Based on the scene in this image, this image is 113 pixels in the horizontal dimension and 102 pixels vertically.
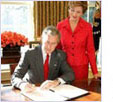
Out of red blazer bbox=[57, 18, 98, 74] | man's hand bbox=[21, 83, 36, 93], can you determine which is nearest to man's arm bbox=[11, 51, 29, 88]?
man's hand bbox=[21, 83, 36, 93]

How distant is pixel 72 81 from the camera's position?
5.92ft

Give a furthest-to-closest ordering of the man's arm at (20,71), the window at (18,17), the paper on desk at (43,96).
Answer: the window at (18,17) < the man's arm at (20,71) < the paper on desk at (43,96)

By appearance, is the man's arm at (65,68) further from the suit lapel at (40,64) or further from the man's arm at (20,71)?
the man's arm at (20,71)

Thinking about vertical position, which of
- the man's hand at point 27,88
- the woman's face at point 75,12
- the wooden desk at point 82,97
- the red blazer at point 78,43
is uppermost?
the woman's face at point 75,12

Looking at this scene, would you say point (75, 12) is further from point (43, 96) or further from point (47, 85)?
point (43, 96)

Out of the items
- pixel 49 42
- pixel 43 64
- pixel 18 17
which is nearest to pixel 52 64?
pixel 43 64

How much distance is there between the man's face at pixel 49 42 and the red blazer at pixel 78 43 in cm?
30

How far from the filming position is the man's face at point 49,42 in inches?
68.4

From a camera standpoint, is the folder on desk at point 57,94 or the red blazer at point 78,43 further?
the red blazer at point 78,43

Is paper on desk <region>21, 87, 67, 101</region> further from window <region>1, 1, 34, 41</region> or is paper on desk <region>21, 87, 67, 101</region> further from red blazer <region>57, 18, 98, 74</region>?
window <region>1, 1, 34, 41</region>

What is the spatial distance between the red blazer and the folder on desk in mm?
553

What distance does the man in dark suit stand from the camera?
174cm

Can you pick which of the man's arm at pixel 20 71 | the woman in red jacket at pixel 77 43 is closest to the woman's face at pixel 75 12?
the woman in red jacket at pixel 77 43

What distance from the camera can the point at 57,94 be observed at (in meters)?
1.40
